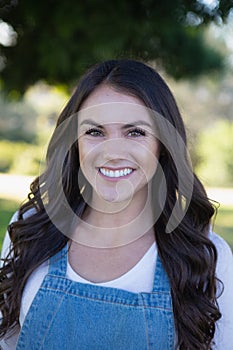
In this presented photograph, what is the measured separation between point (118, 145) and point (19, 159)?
13246mm

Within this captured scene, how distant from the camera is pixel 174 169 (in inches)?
70.6

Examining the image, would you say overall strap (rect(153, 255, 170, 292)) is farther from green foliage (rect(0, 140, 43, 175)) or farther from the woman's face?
green foliage (rect(0, 140, 43, 175))

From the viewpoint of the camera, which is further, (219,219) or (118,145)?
(219,219)

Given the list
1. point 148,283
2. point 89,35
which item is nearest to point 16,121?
point 89,35

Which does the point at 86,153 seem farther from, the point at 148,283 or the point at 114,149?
the point at 148,283

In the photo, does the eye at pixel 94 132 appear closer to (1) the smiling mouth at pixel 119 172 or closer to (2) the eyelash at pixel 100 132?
(2) the eyelash at pixel 100 132

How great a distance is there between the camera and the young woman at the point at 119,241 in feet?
5.19

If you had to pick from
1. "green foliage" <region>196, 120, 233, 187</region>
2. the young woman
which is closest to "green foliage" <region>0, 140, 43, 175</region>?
"green foliage" <region>196, 120, 233, 187</region>

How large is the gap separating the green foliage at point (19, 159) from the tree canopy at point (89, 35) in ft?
29.4

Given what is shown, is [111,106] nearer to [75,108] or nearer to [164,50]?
[75,108]

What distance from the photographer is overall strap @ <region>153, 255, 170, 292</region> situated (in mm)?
1619

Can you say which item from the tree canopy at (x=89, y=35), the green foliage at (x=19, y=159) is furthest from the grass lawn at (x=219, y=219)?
the green foliage at (x=19, y=159)

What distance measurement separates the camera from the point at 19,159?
577 inches

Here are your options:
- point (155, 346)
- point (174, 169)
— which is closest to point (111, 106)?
point (174, 169)
